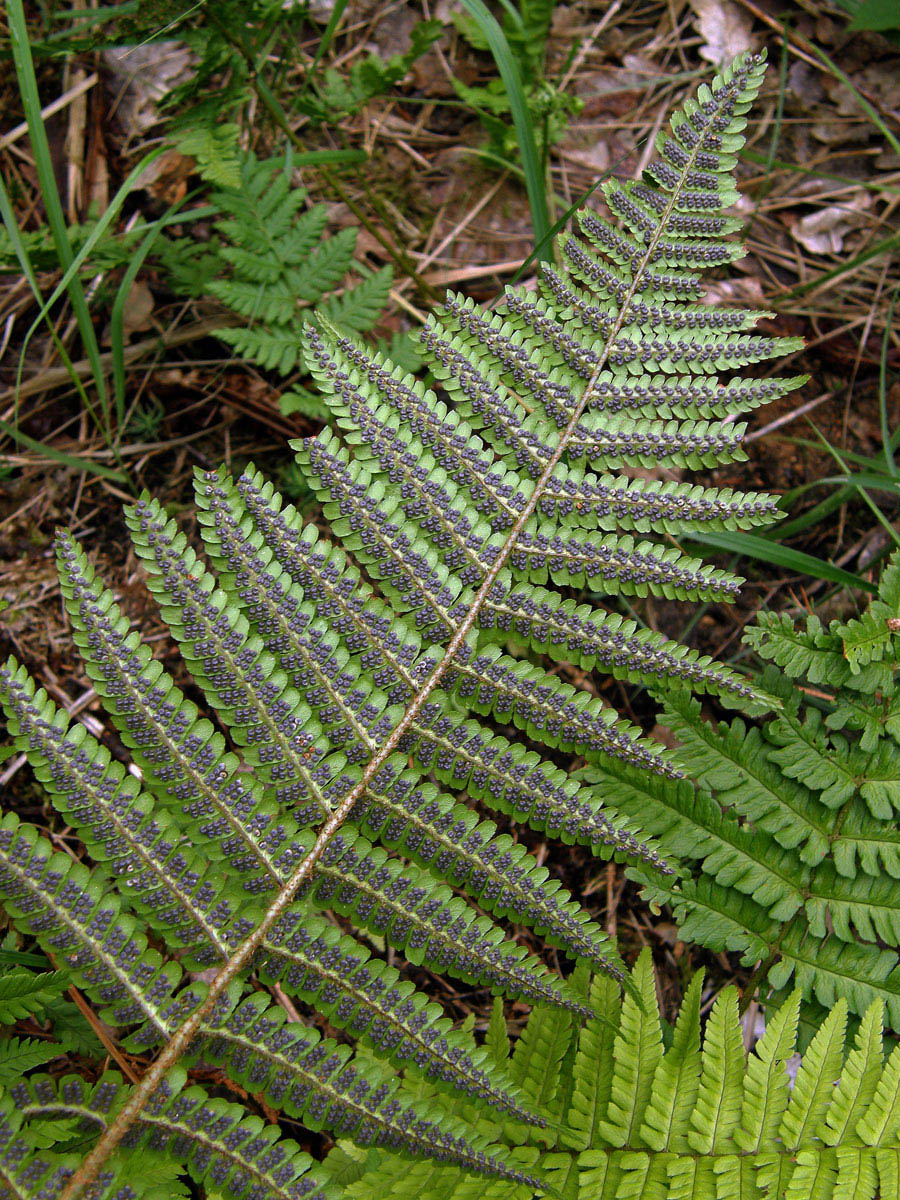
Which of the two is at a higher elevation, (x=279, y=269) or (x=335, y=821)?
(x=279, y=269)

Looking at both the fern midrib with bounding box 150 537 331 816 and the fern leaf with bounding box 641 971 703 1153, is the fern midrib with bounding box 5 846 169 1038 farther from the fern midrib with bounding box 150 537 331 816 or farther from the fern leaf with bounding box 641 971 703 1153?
the fern leaf with bounding box 641 971 703 1153

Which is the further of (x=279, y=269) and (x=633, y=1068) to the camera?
(x=279, y=269)

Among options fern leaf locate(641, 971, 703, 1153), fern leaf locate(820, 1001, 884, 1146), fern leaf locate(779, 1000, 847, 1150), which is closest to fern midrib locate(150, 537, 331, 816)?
fern leaf locate(641, 971, 703, 1153)

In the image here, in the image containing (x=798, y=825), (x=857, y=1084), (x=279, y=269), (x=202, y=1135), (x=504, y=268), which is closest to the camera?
(x=202, y=1135)

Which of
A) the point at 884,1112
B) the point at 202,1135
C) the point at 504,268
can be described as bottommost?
the point at 884,1112

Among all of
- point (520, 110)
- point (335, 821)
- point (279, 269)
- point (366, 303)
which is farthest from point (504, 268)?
point (335, 821)

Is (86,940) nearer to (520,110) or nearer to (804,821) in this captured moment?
(804,821)
